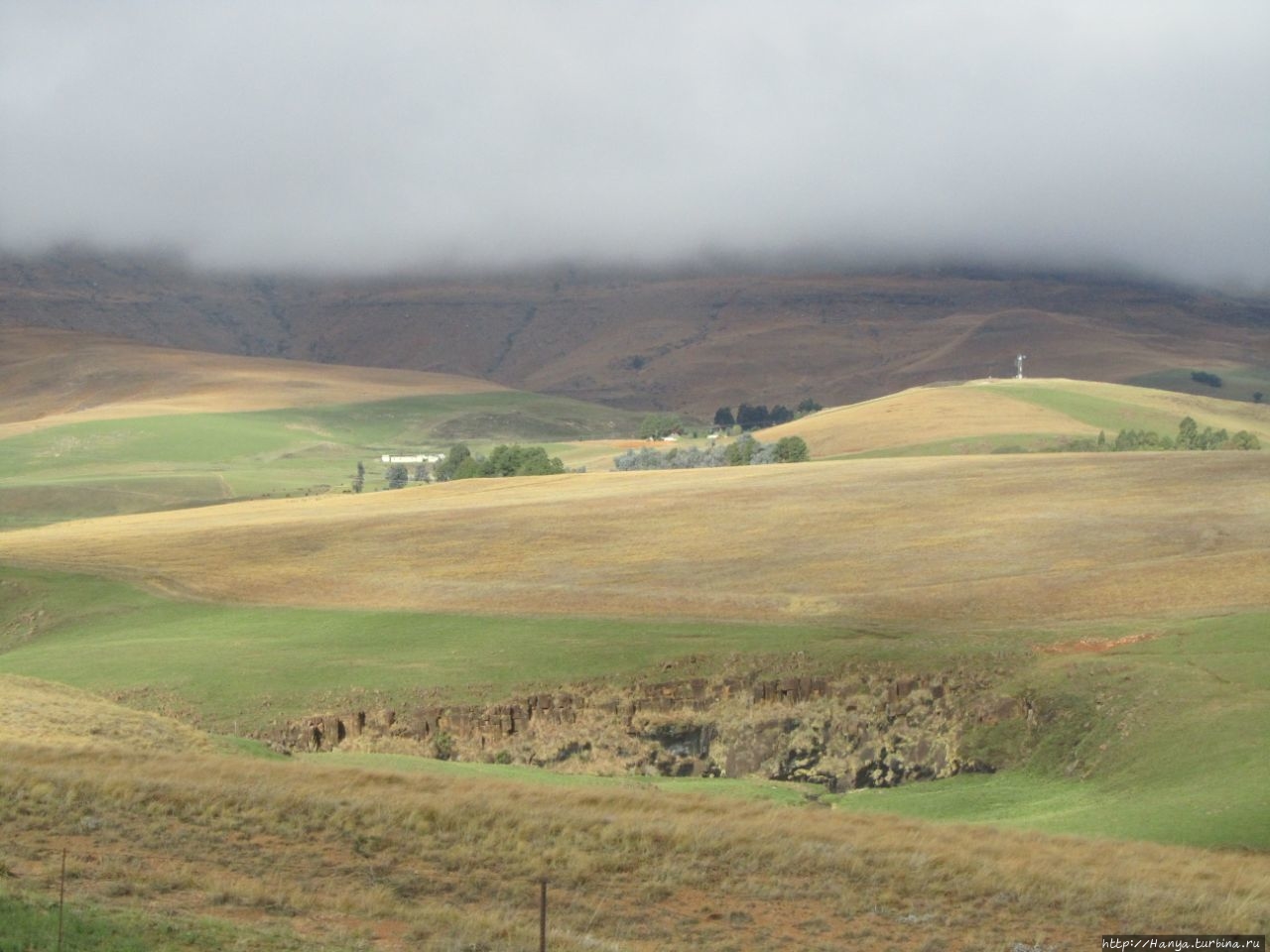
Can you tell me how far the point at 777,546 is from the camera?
64.2 meters

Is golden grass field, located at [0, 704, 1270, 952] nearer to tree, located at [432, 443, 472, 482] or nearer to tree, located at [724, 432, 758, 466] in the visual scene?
tree, located at [724, 432, 758, 466]

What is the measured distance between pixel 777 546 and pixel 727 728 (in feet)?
71.2

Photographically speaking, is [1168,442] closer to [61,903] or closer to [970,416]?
[970,416]

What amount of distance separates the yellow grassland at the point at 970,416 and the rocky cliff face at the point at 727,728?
3876 inches

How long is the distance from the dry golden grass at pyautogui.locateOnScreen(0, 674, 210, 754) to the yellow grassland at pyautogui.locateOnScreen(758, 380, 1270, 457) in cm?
11062

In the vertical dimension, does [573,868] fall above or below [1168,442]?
above

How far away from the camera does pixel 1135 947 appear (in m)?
20.0

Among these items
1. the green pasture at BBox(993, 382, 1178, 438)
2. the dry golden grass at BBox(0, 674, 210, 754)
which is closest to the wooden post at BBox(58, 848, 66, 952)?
the dry golden grass at BBox(0, 674, 210, 754)

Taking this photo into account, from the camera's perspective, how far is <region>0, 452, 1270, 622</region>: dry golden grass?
174 ft

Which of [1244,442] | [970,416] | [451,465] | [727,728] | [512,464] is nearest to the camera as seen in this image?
[727,728]

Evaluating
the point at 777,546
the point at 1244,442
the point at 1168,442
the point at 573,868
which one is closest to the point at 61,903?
the point at 573,868

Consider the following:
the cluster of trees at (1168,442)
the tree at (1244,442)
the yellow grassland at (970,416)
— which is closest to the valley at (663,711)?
the cluster of trees at (1168,442)

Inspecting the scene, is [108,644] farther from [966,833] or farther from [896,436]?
[896,436]

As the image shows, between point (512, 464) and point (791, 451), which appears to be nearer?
point (512, 464)
